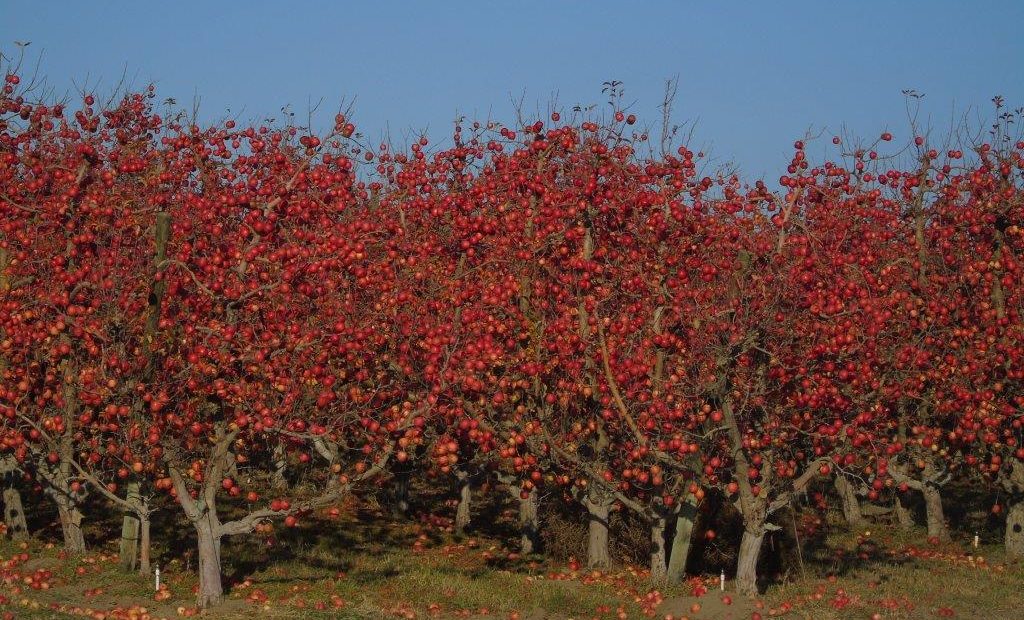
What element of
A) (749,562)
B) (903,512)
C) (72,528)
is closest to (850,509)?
(903,512)

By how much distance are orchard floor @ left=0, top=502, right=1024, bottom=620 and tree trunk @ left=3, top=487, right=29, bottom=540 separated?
66 centimetres

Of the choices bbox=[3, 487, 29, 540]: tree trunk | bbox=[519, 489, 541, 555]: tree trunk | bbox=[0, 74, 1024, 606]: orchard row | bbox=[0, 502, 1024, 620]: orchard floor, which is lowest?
bbox=[0, 502, 1024, 620]: orchard floor

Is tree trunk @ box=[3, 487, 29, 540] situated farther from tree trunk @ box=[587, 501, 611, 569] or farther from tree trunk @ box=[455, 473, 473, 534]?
tree trunk @ box=[587, 501, 611, 569]

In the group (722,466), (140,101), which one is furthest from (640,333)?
(140,101)

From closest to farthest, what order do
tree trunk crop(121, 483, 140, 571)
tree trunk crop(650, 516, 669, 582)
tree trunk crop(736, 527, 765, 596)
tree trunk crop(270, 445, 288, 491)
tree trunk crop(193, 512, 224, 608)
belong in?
tree trunk crop(193, 512, 224, 608), tree trunk crop(736, 527, 765, 596), tree trunk crop(650, 516, 669, 582), tree trunk crop(121, 483, 140, 571), tree trunk crop(270, 445, 288, 491)

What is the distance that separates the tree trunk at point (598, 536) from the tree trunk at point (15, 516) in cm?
1017

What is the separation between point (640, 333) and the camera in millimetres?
16125

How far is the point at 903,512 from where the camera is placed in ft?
77.8

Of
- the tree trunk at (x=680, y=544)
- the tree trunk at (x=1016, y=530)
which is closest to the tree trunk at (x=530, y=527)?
the tree trunk at (x=680, y=544)

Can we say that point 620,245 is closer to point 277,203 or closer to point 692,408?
point 692,408

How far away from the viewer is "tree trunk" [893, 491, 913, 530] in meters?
23.5

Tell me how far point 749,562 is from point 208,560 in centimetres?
782

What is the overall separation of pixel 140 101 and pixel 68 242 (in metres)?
8.35

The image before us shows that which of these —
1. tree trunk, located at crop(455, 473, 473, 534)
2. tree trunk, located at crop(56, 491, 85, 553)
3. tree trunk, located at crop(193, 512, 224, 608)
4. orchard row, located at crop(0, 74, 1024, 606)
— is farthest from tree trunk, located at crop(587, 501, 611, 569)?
tree trunk, located at crop(56, 491, 85, 553)
